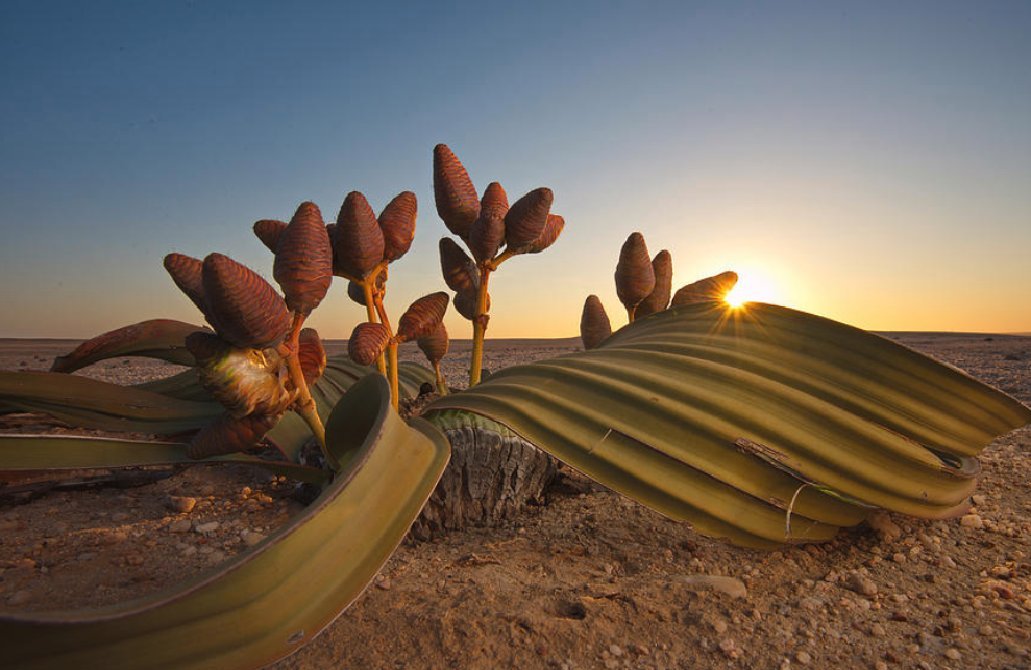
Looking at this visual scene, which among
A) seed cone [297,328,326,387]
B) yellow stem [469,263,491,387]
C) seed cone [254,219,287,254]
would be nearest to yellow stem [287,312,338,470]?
seed cone [297,328,326,387]

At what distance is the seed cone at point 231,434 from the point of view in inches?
41.3

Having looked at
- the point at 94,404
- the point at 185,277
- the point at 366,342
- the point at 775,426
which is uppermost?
the point at 185,277

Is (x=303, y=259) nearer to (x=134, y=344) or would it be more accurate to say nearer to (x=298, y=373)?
(x=298, y=373)

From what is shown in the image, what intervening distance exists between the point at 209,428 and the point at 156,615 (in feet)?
1.73

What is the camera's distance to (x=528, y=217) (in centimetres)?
146

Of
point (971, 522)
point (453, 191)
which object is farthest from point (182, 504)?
point (971, 522)

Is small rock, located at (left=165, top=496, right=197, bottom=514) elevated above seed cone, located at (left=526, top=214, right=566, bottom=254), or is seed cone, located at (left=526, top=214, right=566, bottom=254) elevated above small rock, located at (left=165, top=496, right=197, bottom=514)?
seed cone, located at (left=526, top=214, right=566, bottom=254)

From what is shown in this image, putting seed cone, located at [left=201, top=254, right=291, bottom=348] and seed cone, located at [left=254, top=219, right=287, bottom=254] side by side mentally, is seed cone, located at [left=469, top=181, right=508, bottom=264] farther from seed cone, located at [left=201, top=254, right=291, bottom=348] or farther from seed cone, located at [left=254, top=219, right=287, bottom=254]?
seed cone, located at [left=201, top=254, right=291, bottom=348]

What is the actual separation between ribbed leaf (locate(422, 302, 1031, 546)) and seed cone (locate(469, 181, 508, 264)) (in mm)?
376

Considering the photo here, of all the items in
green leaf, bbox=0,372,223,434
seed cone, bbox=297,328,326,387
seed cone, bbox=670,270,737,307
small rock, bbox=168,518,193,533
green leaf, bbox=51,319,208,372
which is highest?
seed cone, bbox=670,270,737,307

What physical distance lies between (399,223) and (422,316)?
20 centimetres

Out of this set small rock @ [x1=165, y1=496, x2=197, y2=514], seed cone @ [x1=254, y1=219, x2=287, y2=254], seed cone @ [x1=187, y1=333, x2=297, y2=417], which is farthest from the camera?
small rock @ [x1=165, y1=496, x2=197, y2=514]

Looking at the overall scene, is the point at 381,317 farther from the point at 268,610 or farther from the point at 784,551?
the point at 784,551

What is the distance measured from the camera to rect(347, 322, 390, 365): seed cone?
3.79ft
